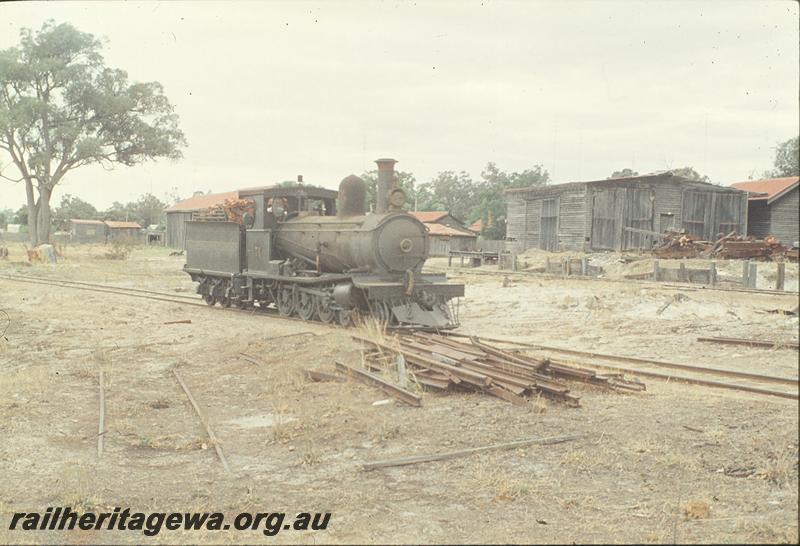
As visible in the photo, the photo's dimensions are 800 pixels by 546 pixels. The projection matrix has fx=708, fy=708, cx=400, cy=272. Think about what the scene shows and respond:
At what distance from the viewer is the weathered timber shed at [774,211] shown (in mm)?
37219

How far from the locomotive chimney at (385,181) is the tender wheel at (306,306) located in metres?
2.66

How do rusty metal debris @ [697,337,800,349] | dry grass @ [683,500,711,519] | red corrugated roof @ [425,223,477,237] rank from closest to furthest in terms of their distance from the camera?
dry grass @ [683,500,711,519] < rusty metal debris @ [697,337,800,349] < red corrugated roof @ [425,223,477,237]

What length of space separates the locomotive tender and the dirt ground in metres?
1.50

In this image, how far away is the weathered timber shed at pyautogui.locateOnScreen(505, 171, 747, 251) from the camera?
109 ft

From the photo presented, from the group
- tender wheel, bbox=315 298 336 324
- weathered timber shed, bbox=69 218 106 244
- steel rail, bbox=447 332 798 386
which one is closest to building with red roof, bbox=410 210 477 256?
tender wheel, bbox=315 298 336 324

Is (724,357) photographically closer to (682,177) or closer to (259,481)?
(259,481)

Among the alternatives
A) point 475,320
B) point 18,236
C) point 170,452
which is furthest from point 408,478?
point 18,236

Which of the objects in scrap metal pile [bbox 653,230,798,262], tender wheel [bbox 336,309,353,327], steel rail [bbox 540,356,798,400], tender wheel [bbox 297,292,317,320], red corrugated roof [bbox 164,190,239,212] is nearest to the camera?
steel rail [bbox 540,356,798,400]

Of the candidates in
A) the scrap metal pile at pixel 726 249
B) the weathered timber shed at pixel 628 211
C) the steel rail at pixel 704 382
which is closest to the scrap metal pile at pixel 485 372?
the steel rail at pixel 704 382

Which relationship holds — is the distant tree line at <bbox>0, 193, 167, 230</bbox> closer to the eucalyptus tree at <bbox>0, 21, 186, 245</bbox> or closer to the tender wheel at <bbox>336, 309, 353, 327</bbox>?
the eucalyptus tree at <bbox>0, 21, 186, 245</bbox>

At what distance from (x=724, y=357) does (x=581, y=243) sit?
887 inches

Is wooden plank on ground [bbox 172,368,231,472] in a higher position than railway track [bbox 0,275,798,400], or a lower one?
lower

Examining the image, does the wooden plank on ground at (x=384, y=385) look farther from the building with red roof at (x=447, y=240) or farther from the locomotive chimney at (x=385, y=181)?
the building with red roof at (x=447, y=240)

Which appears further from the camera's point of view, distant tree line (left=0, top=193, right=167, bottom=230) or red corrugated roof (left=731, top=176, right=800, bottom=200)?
distant tree line (left=0, top=193, right=167, bottom=230)
